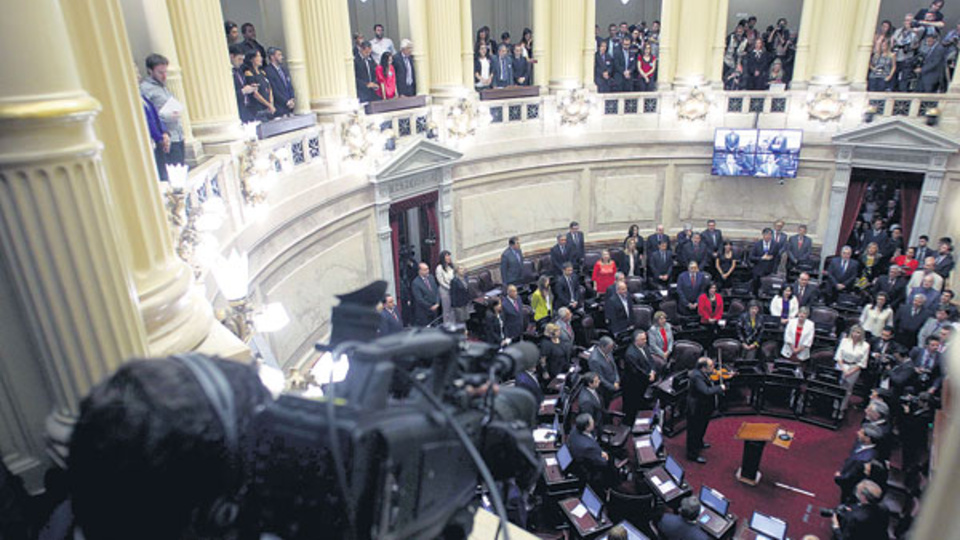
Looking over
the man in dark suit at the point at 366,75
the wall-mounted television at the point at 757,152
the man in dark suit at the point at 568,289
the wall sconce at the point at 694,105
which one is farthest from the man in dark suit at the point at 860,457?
the wall sconce at the point at 694,105

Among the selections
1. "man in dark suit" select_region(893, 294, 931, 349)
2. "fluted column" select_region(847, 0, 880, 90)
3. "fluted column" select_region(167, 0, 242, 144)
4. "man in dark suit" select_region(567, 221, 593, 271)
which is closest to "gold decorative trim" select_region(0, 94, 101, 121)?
"fluted column" select_region(167, 0, 242, 144)

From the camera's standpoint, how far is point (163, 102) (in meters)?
5.85

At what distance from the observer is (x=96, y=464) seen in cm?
129

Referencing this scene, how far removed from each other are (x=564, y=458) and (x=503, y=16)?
16.3 m

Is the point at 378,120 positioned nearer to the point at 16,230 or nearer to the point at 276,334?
the point at 276,334

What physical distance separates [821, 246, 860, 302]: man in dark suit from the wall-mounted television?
3.09 metres

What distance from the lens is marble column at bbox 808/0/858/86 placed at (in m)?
14.4

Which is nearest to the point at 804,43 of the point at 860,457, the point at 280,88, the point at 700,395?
the point at 700,395

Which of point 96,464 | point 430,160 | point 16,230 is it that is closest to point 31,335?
point 16,230

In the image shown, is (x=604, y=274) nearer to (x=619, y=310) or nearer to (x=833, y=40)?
(x=619, y=310)

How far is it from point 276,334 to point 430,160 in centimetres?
527

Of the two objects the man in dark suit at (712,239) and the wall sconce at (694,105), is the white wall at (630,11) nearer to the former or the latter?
the wall sconce at (694,105)

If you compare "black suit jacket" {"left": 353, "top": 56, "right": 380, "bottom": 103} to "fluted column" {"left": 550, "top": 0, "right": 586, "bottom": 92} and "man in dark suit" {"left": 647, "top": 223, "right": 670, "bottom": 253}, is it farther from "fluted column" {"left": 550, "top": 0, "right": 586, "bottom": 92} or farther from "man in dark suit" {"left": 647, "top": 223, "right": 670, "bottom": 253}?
"man in dark suit" {"left": 647, "top": 223, "right": 670, "bottom": 253}

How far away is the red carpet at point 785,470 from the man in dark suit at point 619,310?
2072 mm
